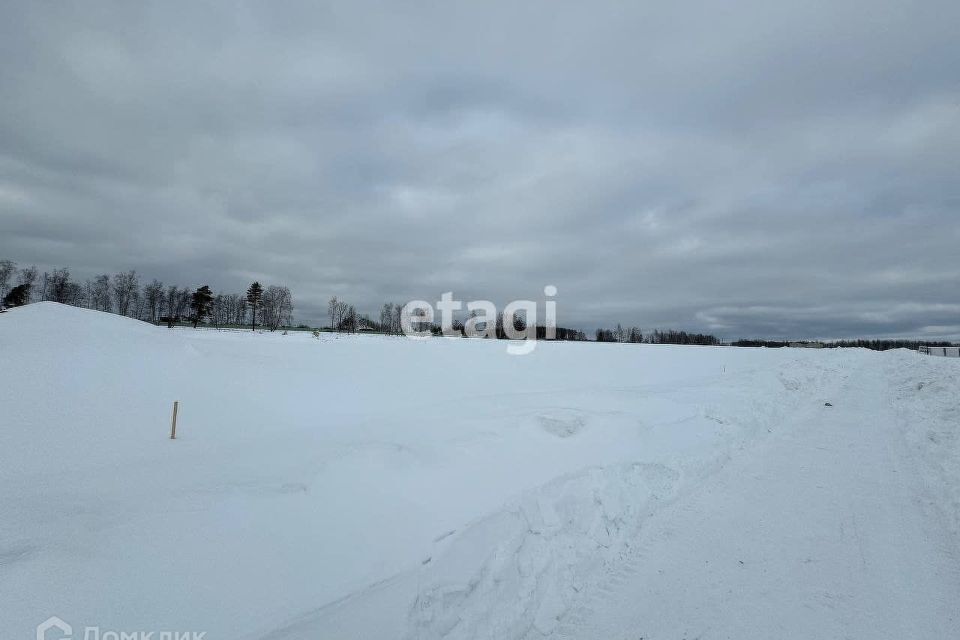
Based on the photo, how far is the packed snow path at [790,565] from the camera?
13.0 feet

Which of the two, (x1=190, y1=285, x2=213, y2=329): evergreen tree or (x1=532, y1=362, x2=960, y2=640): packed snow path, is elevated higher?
(x1=190, y1=285, x2=213, y2=329): evergreen tree

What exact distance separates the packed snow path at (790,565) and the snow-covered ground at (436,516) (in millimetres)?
30

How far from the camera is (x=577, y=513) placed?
242 inches

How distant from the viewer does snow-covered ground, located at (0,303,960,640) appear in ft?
12.7

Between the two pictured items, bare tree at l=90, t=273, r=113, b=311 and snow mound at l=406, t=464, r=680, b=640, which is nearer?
snow mound at l=406, t=464, r=680, b=640

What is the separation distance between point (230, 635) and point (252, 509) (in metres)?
1.69

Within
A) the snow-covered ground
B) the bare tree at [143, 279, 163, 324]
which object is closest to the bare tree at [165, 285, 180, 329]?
the bare tree at [143, 279, 163, 324]

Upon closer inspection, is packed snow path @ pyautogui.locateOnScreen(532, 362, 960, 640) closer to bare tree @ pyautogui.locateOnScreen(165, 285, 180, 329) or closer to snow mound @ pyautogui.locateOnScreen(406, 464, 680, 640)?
snow mound @ pyautogui.locateOnScreen(406, 464, 680, 640)

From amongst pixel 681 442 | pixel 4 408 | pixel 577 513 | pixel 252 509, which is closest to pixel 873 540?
pixel 577 513

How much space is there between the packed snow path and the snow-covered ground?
0.10ft

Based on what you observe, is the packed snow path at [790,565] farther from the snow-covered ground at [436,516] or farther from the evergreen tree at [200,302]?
the evergreen tree at [200,302]

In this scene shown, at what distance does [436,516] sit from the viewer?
5.74 meters

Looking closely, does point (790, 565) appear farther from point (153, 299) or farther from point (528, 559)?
point (153, 299)

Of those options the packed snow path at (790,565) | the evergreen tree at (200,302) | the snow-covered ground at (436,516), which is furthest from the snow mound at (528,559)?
the evergreen tree at (200,302)
